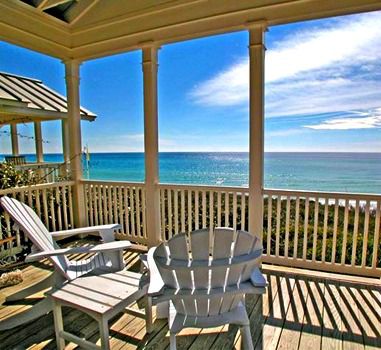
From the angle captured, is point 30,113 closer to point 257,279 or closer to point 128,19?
point 128,19

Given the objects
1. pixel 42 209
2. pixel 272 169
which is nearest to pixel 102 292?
pixel 42 209

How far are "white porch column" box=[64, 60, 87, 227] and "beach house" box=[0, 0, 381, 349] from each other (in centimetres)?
2

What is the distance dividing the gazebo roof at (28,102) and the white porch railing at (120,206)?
1986 mm

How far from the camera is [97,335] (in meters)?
2.08

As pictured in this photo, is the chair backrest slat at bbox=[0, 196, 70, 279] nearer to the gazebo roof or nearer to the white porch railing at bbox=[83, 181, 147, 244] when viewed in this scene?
the white porch railing at bbox=[83, 181, 147, 244]

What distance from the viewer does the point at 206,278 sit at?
1.52 meters

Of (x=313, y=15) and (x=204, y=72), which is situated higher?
(x=204, y=72)

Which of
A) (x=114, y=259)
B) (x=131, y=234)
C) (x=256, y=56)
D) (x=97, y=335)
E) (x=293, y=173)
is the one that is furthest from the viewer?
(x=293, y=173)

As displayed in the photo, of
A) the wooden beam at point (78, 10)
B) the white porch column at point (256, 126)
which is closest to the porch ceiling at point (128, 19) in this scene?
the wooden beam at point (78, 10)

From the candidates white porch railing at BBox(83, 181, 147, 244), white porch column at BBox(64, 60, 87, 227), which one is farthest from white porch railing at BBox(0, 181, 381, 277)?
white porch column at BBox(64, 60, 87, 227)

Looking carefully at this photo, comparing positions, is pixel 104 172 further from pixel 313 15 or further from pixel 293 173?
pixel 313 15

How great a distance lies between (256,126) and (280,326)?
2.00 meters

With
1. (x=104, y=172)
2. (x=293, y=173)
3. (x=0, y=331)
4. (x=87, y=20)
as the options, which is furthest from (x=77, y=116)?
(x=104, y=172)

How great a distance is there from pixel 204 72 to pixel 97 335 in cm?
2133
